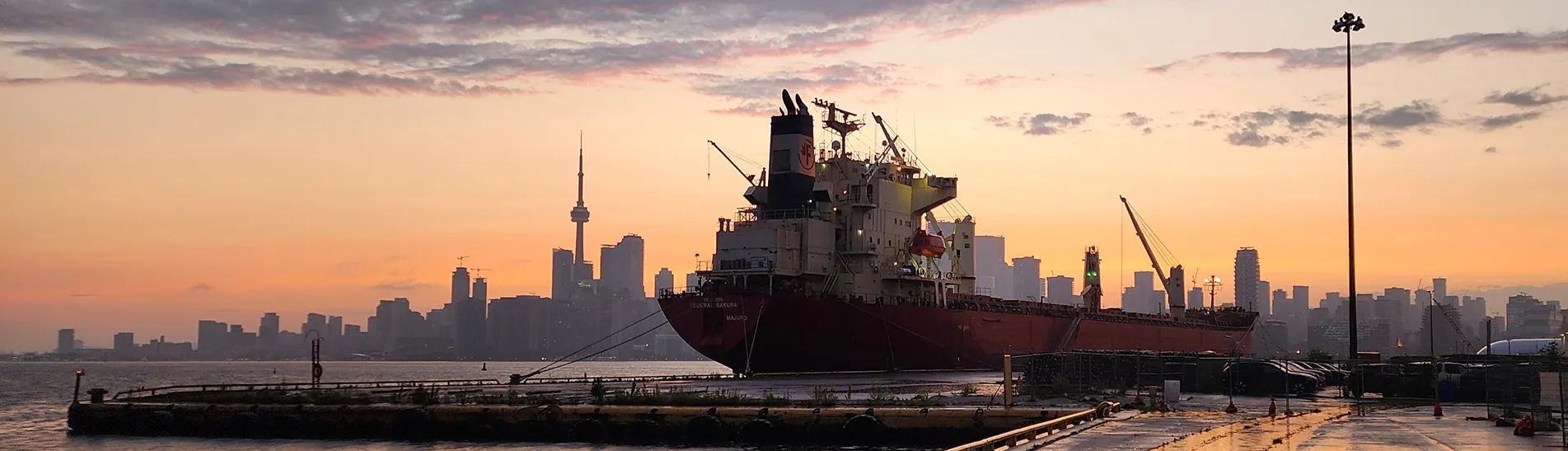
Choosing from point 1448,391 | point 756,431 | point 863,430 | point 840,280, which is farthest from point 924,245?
point 863,430

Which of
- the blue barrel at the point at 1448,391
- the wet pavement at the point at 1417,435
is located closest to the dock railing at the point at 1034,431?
the wet pavement at the point at 1417,435

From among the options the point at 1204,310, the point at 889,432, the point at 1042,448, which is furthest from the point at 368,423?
the point at 1204,310

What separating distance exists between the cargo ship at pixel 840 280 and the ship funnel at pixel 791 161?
7cm

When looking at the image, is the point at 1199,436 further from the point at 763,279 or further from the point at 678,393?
Result: the point at 763,279

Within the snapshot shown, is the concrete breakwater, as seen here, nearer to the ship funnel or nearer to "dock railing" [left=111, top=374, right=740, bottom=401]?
"dock railing" [left=111, top=374, right=740, bottom=401]

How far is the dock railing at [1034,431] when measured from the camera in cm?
2150

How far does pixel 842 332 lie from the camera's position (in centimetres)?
6406

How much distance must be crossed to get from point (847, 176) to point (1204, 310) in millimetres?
55731

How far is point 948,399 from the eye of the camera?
124 feet

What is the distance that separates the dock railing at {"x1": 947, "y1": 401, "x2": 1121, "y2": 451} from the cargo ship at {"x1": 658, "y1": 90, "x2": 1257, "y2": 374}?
32.3m

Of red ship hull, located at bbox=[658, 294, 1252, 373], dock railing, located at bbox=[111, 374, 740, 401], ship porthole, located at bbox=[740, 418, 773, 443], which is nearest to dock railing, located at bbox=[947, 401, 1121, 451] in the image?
ship porthole, located at bbox=[740, 418, 773, 443]

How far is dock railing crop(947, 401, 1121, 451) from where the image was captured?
70.5ft

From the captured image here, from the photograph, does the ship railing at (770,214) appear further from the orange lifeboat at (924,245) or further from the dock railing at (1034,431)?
the dock railing at (1034,431)

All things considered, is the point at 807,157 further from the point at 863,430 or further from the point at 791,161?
the point at 863,430
